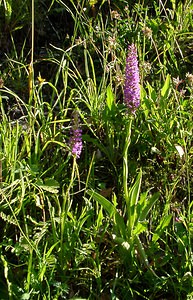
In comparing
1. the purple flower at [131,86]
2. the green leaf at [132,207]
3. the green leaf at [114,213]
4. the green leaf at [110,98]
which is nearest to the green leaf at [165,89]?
the green leaf at [110,98]

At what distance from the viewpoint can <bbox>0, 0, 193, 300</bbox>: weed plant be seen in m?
1.86

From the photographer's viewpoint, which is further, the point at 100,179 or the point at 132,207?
the point at 100,179

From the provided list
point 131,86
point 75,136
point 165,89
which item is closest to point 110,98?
point 165,89

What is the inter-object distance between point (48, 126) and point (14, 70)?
50cm

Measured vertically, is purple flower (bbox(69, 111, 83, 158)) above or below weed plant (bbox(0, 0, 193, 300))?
above

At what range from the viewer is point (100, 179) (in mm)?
2230

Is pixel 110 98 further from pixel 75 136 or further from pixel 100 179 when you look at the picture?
pixel 75 136

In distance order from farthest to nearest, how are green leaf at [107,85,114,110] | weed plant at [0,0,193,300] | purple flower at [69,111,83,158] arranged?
green leaf at [107,85,114,110], weed plant at [0,0,193,300], purple flower at [69,111,83,158]

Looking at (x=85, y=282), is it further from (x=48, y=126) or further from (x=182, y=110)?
(x=182, y=110)

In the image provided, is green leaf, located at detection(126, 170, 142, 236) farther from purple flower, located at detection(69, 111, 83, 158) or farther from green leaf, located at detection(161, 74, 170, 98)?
green leaf, located at detection(161, 74, 170, 98)

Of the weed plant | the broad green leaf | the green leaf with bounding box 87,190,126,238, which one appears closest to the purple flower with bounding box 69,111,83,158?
the weed plant

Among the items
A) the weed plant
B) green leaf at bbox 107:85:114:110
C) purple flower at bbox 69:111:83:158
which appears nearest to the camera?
purple flower at bbox 69:111:83:158

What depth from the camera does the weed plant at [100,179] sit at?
186 cm

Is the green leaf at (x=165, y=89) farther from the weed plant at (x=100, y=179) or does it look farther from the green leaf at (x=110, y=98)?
the green leaf at (x=110, y=98)
